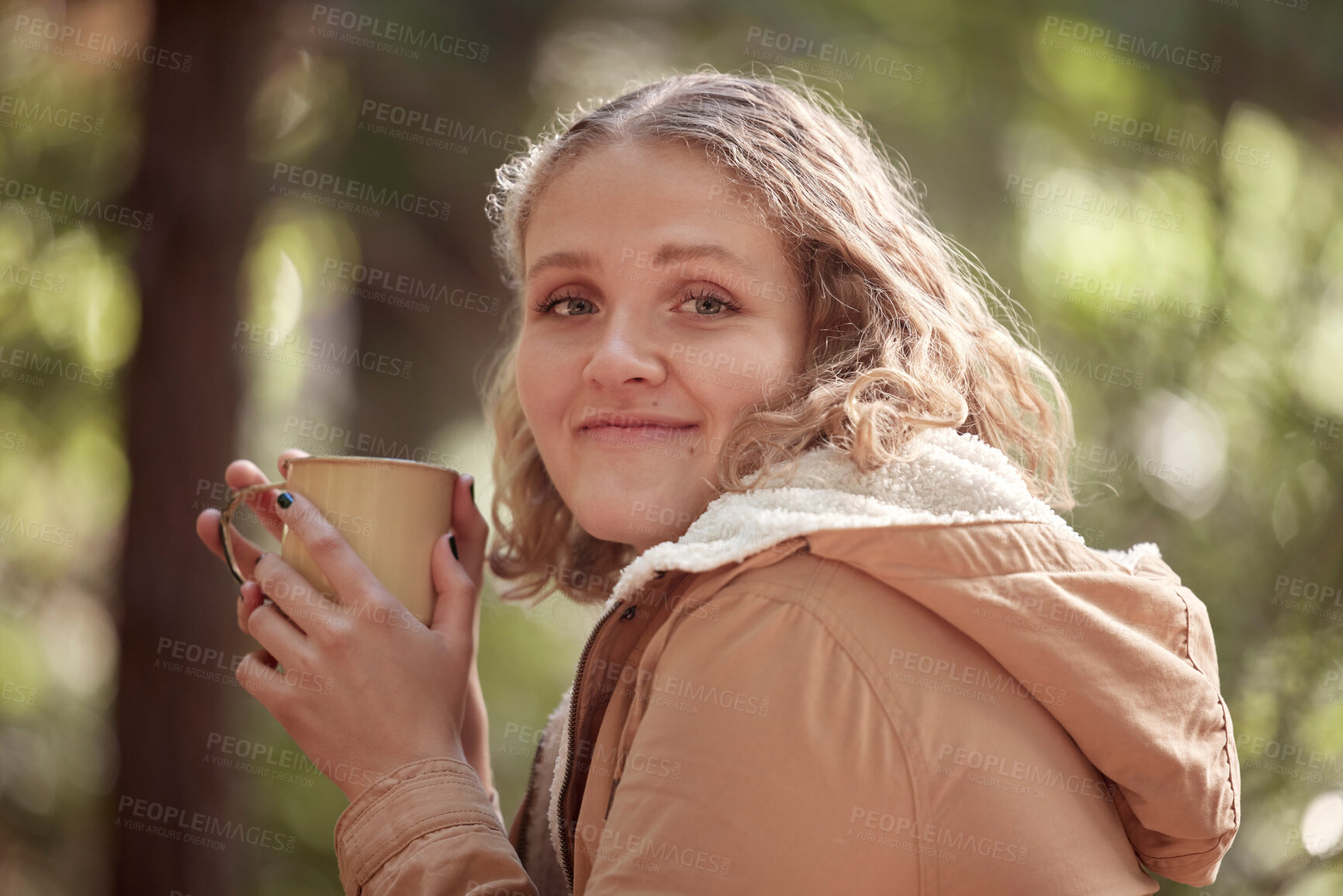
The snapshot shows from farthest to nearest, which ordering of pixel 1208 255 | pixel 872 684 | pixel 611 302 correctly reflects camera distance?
pixel 1208 255
pixel 611 302
pixel 872 684

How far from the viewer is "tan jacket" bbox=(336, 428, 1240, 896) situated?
33.6 inches

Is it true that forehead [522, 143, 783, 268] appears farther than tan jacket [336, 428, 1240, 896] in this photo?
Yes

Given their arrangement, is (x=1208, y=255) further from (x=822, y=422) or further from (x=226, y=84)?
(x=226, y=84)

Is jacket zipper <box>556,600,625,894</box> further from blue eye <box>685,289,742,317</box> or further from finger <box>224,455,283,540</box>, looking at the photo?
finger <box>224,455,283,540</box>

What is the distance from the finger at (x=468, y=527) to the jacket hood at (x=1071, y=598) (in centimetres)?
46

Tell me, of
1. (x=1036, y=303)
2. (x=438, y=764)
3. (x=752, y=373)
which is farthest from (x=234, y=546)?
(x=1036, y=303)

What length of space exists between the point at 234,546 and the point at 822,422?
1.00 meters

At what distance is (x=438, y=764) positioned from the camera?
1184mm

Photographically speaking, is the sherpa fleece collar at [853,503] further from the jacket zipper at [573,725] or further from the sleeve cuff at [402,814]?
the sleeve cuff at [402,814]

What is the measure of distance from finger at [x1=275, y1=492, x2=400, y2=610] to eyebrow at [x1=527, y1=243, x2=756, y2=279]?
46cm

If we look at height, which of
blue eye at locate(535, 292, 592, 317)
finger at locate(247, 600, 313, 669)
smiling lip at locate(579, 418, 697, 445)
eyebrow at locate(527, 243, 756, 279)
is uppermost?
eyebrow at locate(527, 243, 756, 279)

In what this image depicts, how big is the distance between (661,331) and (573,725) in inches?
18.6

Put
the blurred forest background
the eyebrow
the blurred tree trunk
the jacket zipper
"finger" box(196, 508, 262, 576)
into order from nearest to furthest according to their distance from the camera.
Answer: the jacket zipper, the eyebrow, "finger" box(196, 508, 262, 576), the blurred forest background, the blurred tree trunk

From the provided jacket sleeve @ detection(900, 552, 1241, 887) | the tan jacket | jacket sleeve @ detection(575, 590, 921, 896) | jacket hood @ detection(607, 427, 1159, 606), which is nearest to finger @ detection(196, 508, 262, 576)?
the tan jacket
